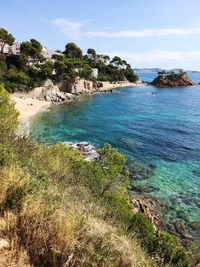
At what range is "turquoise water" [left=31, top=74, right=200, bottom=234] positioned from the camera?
26.7 m

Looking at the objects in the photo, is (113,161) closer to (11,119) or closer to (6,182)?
(11,119)

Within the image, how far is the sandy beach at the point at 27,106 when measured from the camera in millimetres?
56256

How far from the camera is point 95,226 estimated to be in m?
6.48

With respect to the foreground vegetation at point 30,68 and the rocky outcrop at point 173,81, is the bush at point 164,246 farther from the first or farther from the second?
the rocky outcrop at point 173,81

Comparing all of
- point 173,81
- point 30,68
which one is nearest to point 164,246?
point 30,68

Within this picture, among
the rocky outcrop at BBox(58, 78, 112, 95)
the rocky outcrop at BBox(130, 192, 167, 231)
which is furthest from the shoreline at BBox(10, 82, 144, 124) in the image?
the rocky outcrop at BBox(130, 192, 167, 231)

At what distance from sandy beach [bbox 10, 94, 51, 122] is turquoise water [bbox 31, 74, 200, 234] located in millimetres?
2293

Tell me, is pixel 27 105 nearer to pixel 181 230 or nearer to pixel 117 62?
pixel 181 230

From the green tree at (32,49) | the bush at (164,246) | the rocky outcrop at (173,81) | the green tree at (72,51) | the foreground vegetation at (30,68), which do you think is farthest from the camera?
the rocky outcrop at (173,81)

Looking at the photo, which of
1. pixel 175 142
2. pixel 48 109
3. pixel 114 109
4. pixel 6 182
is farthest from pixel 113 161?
pixel 114 109

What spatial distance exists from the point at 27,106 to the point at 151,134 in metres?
30.1

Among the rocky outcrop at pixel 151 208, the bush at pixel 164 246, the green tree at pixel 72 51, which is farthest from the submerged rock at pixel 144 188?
the green tree at pixel 72 51

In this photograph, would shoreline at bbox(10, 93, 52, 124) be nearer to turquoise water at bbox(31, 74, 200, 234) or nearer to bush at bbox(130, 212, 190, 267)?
turquoise water at bbox(31, 74, 200, 234)

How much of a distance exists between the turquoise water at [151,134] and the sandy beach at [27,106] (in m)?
2.29
